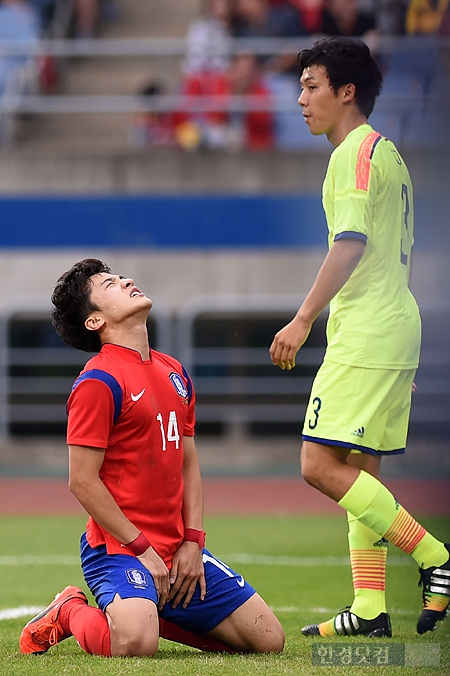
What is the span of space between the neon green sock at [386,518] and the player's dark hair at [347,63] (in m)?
1.54

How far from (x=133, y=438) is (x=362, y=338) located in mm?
941

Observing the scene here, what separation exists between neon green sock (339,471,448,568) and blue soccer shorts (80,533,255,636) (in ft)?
1.71

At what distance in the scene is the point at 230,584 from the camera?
4.23m

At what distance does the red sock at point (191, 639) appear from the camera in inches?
169

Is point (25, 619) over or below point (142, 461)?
below

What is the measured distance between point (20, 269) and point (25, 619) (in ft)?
34.7

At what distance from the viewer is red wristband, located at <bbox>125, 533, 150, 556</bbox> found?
4035 mm

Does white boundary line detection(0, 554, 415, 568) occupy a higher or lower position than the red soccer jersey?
lower

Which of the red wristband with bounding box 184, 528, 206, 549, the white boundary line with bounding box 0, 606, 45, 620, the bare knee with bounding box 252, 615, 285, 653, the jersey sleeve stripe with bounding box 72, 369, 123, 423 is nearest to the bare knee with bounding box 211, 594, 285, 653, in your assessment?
the bare knee with bounding box 252, 615, 285, 653

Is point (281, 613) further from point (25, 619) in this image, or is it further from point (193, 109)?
point (193, 109)

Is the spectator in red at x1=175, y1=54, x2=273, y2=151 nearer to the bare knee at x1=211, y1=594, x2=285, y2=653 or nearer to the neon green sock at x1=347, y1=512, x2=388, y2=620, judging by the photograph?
the neon green sock at x1=347, y1=512, x2=388, y2=620

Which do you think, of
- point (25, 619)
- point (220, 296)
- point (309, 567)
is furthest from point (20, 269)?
point (25, 619)

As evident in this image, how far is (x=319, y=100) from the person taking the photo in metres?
4.55

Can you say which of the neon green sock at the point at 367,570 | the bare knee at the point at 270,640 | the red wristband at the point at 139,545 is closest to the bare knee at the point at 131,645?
the red wristband at the point at 139,545
